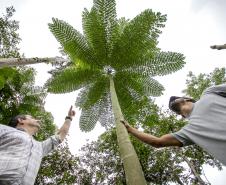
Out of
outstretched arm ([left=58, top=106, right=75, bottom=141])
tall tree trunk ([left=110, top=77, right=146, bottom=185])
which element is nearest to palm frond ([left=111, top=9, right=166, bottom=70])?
tall tree trunk ([left=110, top=77, right=146, bottom=185])

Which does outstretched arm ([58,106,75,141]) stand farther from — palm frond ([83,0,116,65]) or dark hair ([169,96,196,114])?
palm frond ([83,0,116,65])

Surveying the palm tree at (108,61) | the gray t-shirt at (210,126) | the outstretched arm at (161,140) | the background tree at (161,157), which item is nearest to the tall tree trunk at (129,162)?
the outstretched arm at (161,140)

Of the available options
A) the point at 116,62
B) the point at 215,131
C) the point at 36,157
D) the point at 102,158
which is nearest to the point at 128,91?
the point at 116,62

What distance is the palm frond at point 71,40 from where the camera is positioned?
9188mm

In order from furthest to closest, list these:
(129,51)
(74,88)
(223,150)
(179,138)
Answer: (74,88), (129,51), (179,138), (223,150)

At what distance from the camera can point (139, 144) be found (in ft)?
57.5

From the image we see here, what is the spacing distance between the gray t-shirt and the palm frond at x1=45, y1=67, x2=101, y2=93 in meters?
6.73

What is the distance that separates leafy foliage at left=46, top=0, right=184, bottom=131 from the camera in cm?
901

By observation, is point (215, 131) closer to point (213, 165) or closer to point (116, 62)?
point (116, 62)

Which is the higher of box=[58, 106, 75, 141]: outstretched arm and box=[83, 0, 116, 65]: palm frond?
box=[83, 0, 116, 65]: palm frond

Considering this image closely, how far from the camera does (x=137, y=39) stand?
8953 mm

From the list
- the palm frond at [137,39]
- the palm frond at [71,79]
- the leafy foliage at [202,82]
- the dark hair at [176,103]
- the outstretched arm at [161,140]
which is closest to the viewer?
the outstretched arm at [161,140]

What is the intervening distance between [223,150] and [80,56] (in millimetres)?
7171

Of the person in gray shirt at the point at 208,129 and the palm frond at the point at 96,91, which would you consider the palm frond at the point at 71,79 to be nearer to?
the palm frond at the point at 96,91
